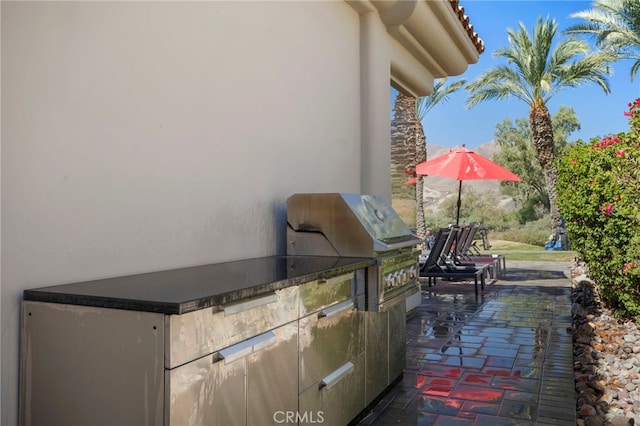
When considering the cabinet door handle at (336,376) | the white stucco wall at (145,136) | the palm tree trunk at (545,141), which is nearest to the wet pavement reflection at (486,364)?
the cabinet door handle at (336,376)

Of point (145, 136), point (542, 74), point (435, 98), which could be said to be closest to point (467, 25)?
point (145, 136)

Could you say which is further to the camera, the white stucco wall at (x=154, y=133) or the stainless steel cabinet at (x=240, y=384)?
the white stucco wall at (x=154, y=133)

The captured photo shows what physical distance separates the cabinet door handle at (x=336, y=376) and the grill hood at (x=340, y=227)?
0.75 metres

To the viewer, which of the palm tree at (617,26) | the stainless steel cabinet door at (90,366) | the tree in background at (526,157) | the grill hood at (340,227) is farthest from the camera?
the tree in background at (526,157)

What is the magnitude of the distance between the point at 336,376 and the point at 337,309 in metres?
0.37

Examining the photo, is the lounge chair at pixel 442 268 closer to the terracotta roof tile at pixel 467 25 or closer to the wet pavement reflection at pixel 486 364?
the wet pavement reflection at pixel 486 364

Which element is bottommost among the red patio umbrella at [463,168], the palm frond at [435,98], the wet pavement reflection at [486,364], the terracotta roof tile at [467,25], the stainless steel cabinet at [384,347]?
the wet pavement reflection at [486,364]

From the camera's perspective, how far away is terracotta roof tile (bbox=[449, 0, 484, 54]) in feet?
21.8

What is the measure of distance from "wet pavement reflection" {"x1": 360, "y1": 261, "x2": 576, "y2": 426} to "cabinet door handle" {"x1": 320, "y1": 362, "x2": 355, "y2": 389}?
0.45 m

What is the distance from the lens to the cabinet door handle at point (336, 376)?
9.12 feet

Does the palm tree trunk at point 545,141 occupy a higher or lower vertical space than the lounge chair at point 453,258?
higher

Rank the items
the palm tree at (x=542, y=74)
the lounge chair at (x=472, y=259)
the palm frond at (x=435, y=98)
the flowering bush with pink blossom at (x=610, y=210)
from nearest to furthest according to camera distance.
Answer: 1. the flowering bush with pink blossom at (x=610, y=210)
2. the lounge chair at (x=472, y=259)
3. the palm tree at (x=542, y=74)
4. the palm frond at (x=435, y=98)

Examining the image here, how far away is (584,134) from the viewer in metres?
32.4

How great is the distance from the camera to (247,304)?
216cm
